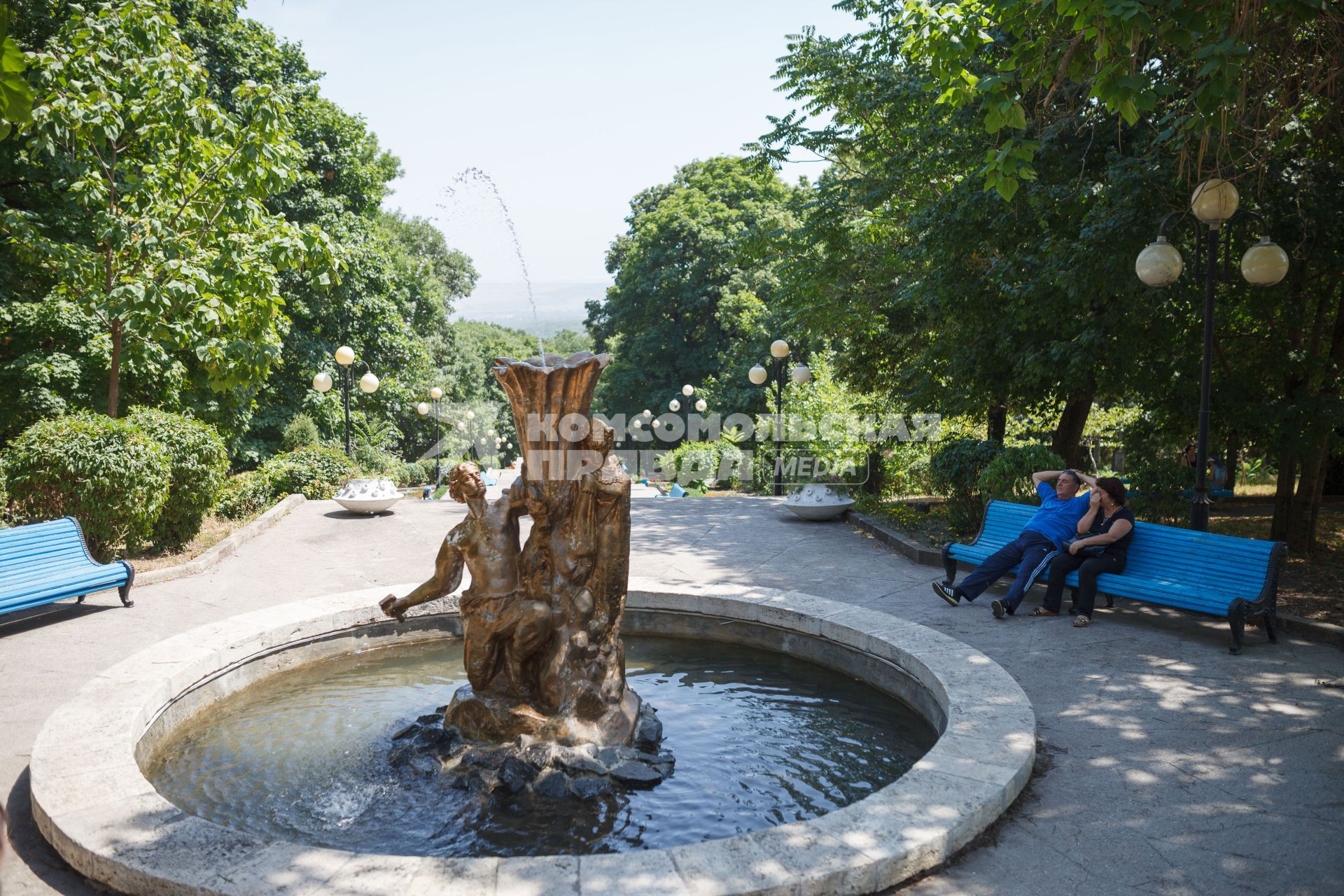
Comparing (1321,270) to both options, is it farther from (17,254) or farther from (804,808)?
(17,254)

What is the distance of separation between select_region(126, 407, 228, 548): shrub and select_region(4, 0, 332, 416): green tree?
3.23 ft

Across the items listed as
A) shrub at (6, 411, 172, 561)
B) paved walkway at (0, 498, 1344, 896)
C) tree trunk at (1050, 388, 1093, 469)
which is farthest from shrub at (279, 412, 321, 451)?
tree trunk at (1050, 388, 1093, 469)

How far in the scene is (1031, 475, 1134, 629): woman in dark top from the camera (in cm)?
742

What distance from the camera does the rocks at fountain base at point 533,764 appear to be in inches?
187

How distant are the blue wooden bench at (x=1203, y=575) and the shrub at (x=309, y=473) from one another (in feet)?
41.7

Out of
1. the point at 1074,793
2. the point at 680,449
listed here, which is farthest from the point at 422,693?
the point at 680,449

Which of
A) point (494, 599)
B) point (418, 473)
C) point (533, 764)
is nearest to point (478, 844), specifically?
point (533, 764)

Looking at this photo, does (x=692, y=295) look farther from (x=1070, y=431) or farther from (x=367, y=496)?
(x=1070, y=431)

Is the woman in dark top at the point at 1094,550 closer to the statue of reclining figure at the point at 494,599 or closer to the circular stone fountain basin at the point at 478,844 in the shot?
the circular stone fountain basin at the point at 478,844

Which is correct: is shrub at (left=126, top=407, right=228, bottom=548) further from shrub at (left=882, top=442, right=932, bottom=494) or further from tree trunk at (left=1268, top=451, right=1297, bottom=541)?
tree trunk at (left=1268, top=451, right=1297, bottom=541)

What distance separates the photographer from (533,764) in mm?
4875

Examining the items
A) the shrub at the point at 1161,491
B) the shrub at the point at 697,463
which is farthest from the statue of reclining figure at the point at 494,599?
the shrub at the point at 697,463

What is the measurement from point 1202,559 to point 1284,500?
14.9 feet

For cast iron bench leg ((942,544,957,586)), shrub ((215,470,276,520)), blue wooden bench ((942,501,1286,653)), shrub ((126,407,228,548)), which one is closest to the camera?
blue wooden bench ((942,501,1286,653))
